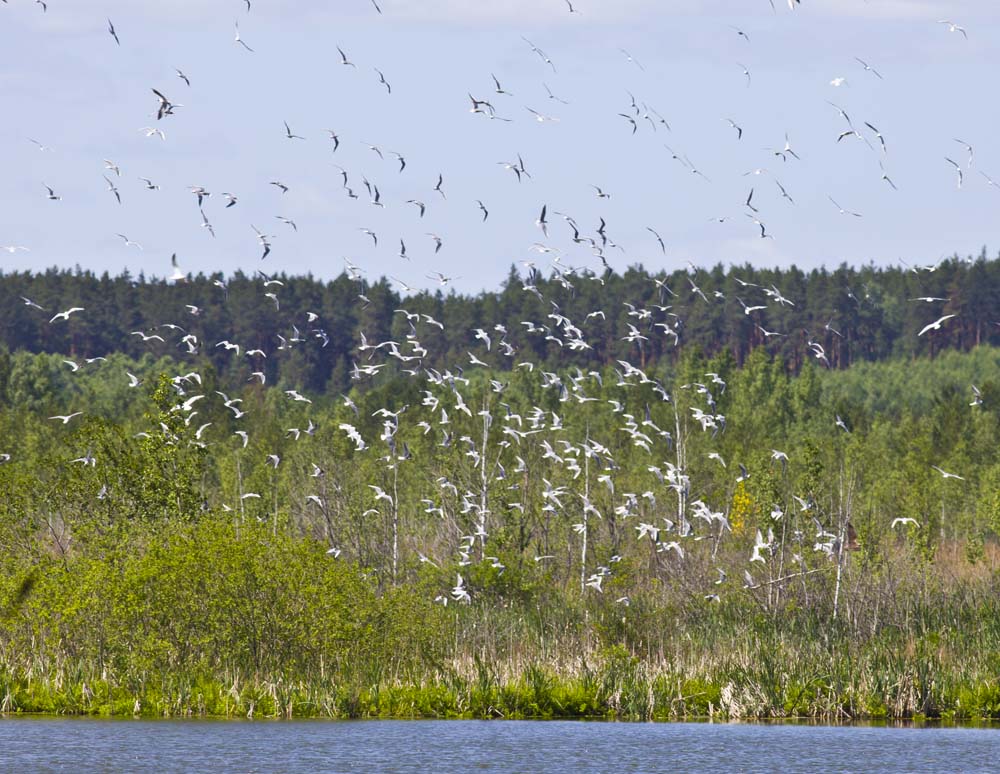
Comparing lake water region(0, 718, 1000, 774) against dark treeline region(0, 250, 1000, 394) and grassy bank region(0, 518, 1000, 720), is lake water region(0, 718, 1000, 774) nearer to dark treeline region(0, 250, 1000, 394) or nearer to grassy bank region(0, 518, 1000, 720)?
grassy bank region(0, 518, 1000, 720)

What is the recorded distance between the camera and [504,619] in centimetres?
4397

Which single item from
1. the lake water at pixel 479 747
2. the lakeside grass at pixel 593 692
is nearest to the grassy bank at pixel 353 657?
the lakeside grass at pixel 593 692

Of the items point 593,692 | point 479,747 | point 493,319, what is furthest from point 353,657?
point 493,319

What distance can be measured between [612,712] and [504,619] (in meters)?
8.62

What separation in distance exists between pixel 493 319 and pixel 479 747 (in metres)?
157

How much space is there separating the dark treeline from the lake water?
5392 inches

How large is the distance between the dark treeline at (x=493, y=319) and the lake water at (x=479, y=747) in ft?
449

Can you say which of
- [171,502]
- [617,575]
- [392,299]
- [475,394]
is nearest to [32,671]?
[171,502]

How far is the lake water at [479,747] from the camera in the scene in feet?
97.9

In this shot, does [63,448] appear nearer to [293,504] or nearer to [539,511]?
[293,504]

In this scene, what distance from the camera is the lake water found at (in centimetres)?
2984

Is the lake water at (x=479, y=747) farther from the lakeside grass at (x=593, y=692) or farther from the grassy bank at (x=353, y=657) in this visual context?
the grassy bank at (x=353, y=657)

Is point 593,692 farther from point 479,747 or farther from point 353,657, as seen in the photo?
point 353,657

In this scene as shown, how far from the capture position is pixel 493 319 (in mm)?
189000
